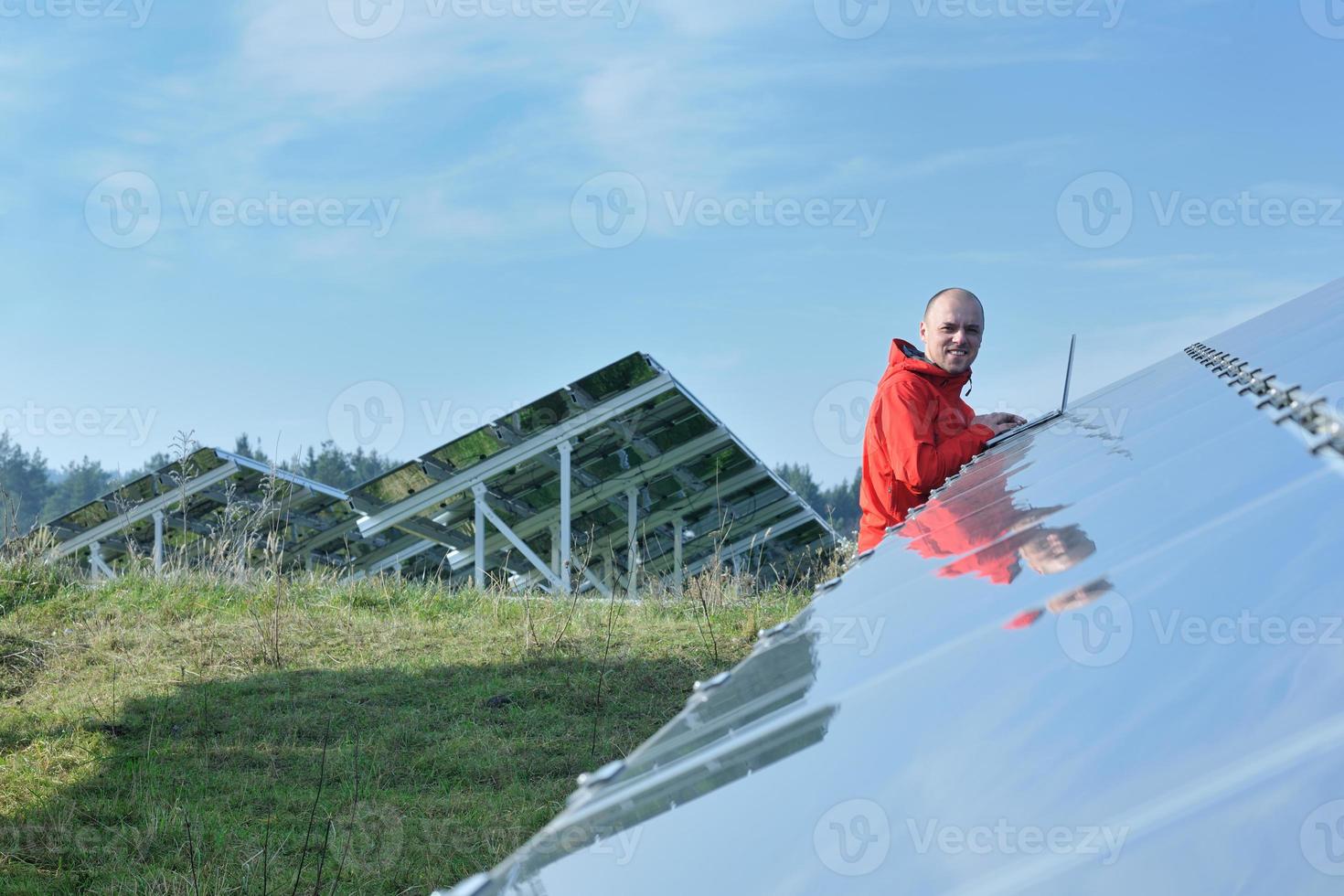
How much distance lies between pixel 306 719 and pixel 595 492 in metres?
9.74

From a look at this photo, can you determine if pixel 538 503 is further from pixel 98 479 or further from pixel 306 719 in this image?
pixel 98 479

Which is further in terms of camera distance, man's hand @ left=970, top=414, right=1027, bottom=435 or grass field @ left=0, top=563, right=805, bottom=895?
grass field @ left=0, top=563, right=805, bottom=895

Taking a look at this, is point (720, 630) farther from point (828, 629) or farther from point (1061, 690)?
point (1061, 690)

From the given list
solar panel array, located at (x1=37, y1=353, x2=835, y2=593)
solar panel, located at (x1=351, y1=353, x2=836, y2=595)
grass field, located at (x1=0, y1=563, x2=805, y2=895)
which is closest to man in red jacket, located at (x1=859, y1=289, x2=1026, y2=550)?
grass field, located at (x1=0, y1=563, x2=805, y2=895)

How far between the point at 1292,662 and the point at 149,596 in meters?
9.26

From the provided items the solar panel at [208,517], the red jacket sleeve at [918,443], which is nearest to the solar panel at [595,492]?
the solar panel at [208,517]

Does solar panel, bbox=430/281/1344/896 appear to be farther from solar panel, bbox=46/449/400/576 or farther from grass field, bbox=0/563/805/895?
solar panel, bbox=46/449/400/576

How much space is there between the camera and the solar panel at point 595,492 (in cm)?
1333

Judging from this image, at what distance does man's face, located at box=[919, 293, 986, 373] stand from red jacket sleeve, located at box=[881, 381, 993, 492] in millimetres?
255

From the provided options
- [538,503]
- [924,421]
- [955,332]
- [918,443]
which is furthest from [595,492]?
[918,443]

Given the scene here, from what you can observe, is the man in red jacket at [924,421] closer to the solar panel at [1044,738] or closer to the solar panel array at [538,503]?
the solar panel at [1044,738]

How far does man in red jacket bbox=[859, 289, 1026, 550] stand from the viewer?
12.0 feet

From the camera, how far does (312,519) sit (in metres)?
18.9

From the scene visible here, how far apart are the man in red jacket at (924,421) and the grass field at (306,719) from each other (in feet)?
6.85
